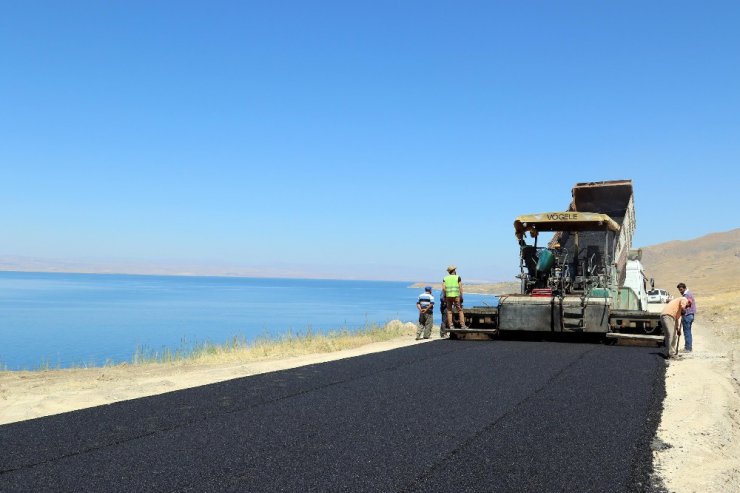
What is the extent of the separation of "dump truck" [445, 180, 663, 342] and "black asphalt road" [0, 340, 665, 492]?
4.43 m

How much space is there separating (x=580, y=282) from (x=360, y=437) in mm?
11010

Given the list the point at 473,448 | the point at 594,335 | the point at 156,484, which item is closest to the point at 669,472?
the point at 473,448

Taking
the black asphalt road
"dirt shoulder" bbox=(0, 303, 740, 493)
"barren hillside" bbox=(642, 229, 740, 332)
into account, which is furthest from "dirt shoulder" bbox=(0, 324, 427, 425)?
"barren hillside" bbox=(642, 229, 740, 332)

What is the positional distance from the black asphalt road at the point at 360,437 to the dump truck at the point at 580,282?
14.5 ft

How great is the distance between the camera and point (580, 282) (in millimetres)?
15711

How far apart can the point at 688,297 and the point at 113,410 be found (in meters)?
11.9

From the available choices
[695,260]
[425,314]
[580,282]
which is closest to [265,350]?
[425,314]

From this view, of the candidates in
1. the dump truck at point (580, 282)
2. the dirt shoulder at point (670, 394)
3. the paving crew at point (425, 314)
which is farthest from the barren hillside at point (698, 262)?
the dirt shoulder at point (670, 394)

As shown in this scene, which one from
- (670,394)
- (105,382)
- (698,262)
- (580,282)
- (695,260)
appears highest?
(695,260)

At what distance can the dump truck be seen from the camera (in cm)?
1405

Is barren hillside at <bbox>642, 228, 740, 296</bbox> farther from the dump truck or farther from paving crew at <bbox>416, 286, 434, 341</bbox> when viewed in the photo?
paving crew at <bbox>416, 286, 434, 341</bbox>

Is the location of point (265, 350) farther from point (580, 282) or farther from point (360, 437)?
point (360, 437)

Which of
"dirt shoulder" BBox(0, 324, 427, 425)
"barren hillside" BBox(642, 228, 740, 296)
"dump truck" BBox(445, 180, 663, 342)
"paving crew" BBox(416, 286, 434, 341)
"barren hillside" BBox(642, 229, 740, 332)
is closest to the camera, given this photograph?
"dirt shoulder" BBox(0, 324, 427, 425)

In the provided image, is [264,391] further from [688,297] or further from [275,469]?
[688,297]
